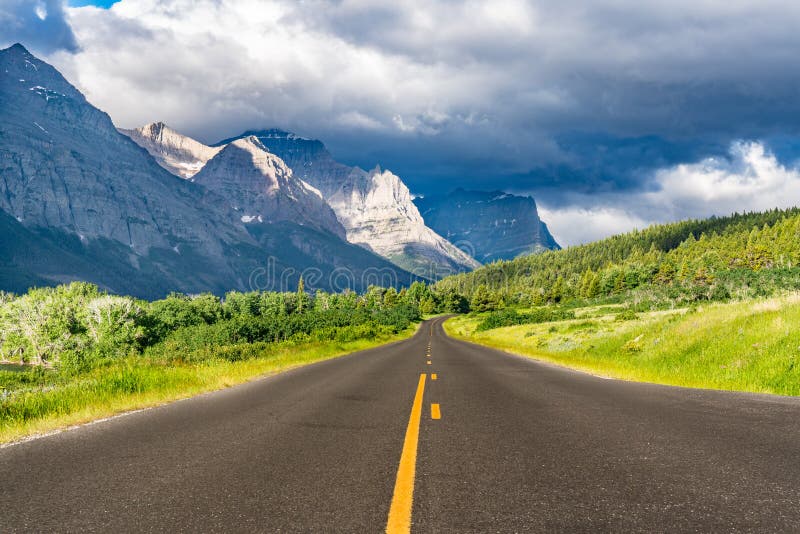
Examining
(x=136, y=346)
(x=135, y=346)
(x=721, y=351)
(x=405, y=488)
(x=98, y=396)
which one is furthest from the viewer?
(x=136, y=346)

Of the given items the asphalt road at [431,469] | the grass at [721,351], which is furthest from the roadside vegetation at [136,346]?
the grass at [721,351]

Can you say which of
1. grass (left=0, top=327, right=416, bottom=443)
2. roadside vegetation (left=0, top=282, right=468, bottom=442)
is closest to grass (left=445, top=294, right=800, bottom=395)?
grass (left=0, top=327, right=416, bottom=443)

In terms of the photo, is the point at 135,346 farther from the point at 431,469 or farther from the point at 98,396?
the point at 431,469

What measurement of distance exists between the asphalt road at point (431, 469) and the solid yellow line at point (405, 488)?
0.22 feet

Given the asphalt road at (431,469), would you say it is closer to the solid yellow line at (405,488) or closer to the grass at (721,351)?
the solid yellow line at (405,488)

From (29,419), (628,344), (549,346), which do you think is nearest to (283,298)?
(549,346)

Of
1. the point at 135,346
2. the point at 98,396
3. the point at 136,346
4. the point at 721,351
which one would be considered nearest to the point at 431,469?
the point at 98,396

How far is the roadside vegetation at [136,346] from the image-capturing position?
34.2 ft

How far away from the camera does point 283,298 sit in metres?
154

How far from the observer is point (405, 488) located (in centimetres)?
Answer: 464

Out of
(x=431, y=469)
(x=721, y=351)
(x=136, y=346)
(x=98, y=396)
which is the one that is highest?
(x=721, y=351)

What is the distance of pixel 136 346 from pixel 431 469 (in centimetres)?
8360

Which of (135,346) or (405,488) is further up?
(405,488)

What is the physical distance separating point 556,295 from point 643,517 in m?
162
